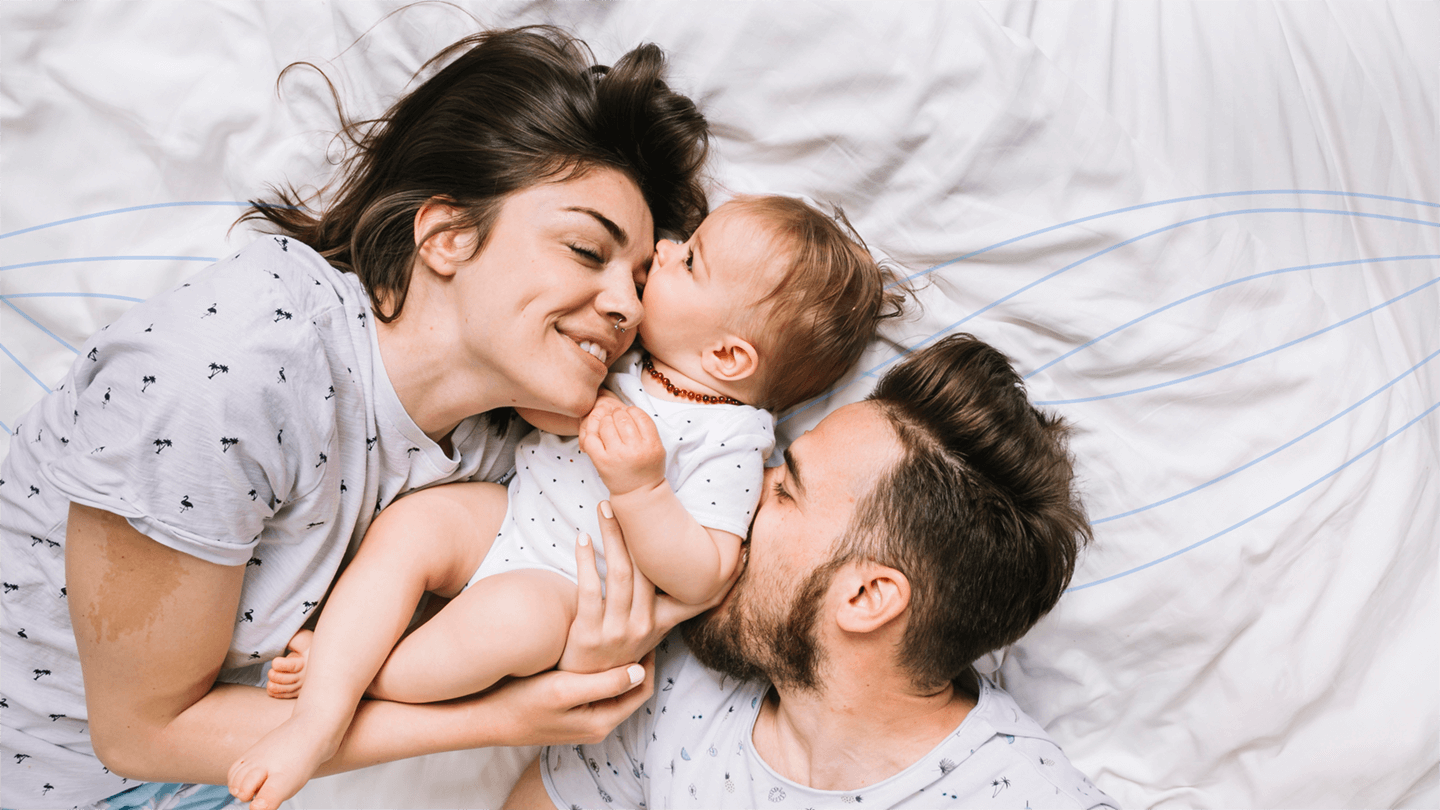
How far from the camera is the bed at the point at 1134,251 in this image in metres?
1.62

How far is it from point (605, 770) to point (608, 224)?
1.15m

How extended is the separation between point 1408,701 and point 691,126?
1.76 metres

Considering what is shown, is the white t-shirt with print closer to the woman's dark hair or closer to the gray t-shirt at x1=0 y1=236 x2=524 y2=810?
the gray t-shirt at x1=0 y1=236 x2=524 y2=810

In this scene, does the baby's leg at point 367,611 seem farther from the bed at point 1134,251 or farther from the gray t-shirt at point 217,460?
the bed at point 1134,251

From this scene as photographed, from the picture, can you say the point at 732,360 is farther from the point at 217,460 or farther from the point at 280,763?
the point at 280,763

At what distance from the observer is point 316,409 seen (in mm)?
1415

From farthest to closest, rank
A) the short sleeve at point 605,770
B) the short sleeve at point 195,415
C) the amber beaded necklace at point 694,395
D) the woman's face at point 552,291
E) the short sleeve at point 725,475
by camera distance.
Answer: the short sleeve at point 605,770, the amber beaded necklace at point 694,395, the short sleeve at point 725,475, the woman's face at point 552,291, the short sleeve at point 195,415

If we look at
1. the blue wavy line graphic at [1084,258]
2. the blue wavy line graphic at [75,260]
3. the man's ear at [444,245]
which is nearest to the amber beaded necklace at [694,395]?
the blue wavy line graphic at [1084,258]

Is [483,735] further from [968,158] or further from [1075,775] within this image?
[968,158]

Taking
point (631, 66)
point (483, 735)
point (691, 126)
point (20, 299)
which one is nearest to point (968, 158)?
point (691, 126)

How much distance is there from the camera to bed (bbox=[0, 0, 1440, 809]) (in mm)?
1618

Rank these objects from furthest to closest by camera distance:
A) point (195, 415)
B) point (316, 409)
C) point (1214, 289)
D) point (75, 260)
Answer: point (75, 260)
point (1214, 289)
point (316, 409)
point (195, 415)

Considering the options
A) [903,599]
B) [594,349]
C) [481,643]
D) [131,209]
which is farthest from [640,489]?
[131,209]

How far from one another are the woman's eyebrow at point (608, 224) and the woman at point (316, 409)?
16mm
